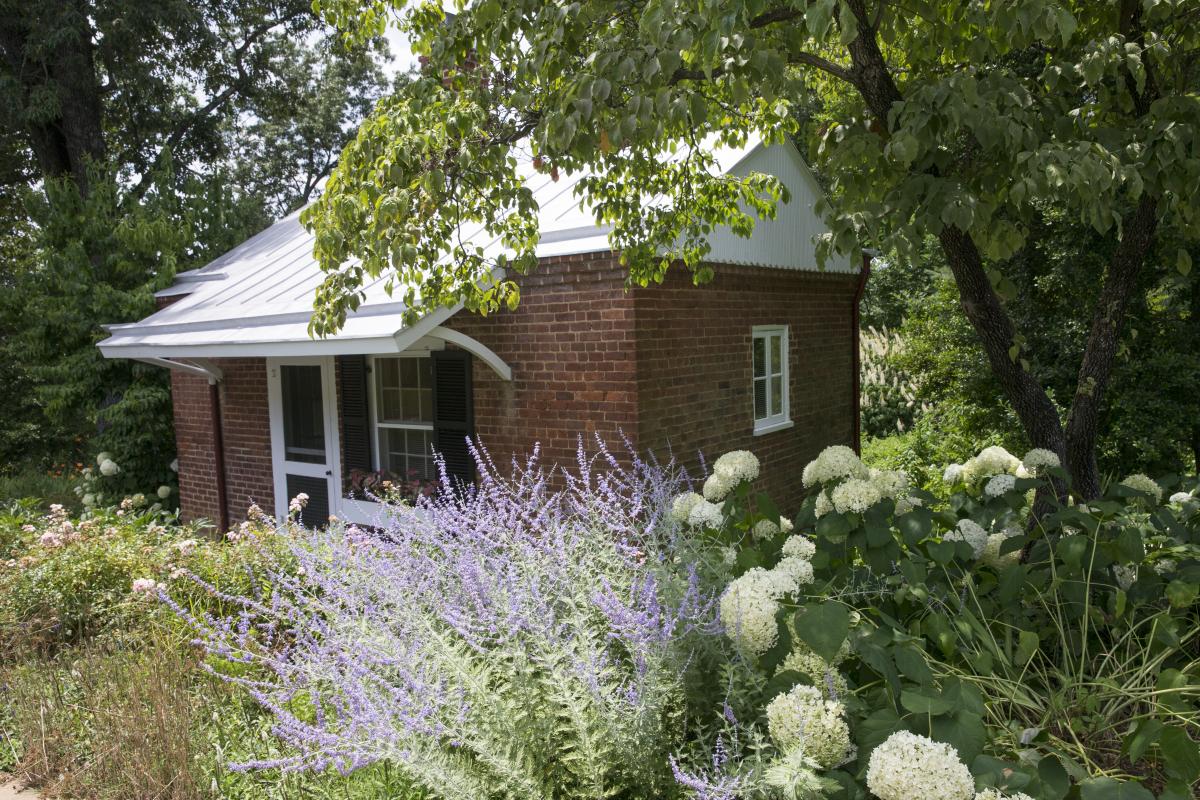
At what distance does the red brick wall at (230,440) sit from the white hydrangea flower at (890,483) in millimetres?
7577

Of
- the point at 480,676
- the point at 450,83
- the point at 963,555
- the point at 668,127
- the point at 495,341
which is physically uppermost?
the point at 450,83

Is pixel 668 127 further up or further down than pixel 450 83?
further down

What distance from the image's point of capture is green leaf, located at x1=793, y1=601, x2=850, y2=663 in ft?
6.77

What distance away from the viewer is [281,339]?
6.88 m

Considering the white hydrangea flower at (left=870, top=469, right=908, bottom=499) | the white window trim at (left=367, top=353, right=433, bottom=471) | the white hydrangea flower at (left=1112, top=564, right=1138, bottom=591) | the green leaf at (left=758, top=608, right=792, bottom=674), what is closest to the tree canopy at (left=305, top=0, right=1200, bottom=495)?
the white hydrangea flower at (left=870, top=469, right=908, bottom=499)

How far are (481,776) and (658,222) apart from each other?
157 inches

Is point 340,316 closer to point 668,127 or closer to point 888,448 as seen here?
point 668,127

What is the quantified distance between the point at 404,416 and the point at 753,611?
19.9ft

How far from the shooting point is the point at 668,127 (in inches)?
140

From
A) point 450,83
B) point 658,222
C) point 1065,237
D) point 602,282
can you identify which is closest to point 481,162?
point 450,83

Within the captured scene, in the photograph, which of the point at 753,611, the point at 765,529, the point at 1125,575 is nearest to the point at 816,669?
the point at 753,611

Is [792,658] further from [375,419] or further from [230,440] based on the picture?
[230,440]

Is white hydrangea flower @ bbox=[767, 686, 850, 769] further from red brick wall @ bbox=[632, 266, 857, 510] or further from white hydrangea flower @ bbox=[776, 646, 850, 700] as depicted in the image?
red brick wall @ bbox=[632, 266, 857, 510]

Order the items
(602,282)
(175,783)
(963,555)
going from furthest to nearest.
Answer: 1. (602,282)
2. (175,783)
3. (963,555)
